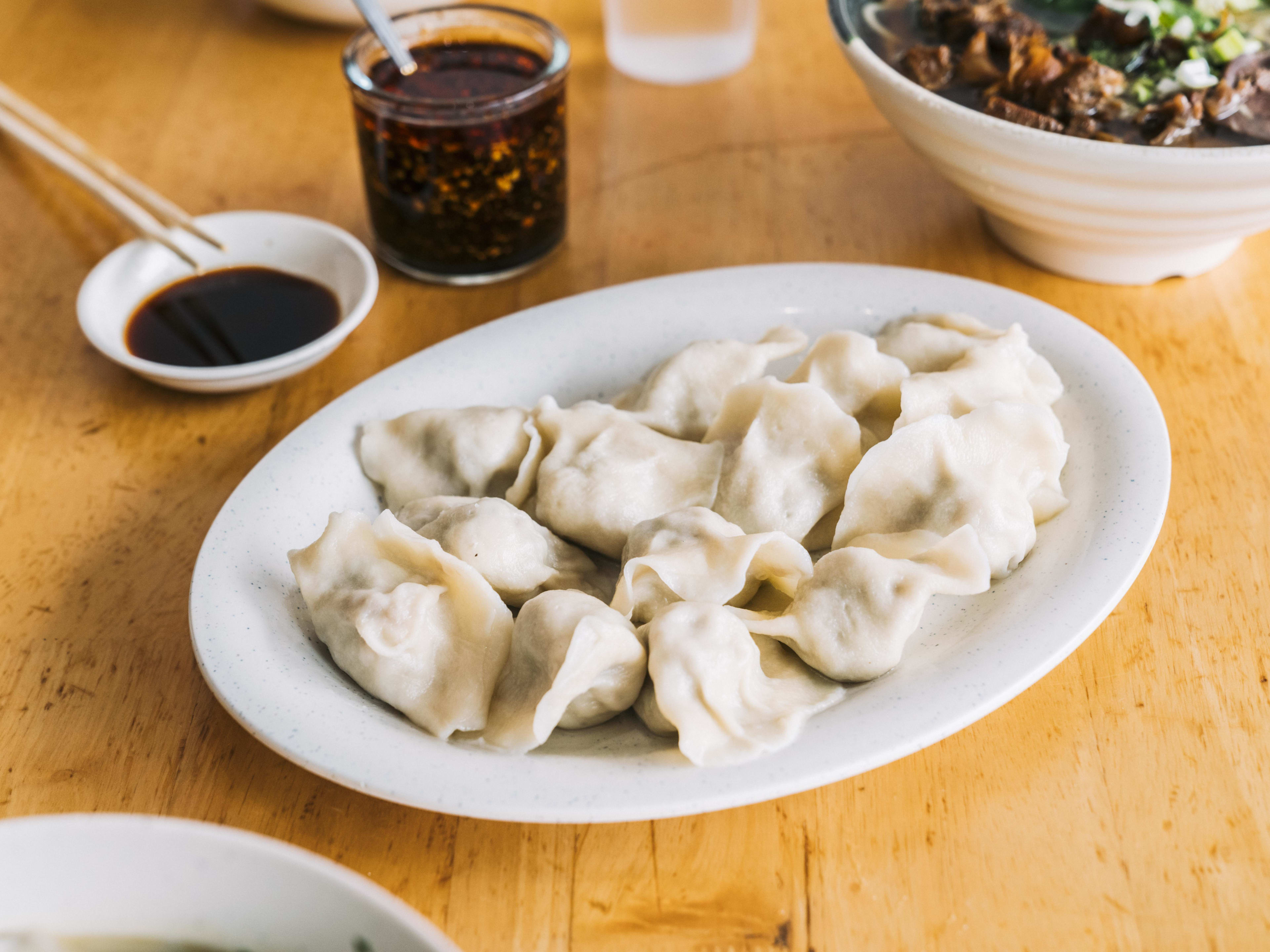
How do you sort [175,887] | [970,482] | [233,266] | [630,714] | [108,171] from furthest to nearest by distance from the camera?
[108,171]
[233,266]
[970,482]
[630,714]
[175,887]

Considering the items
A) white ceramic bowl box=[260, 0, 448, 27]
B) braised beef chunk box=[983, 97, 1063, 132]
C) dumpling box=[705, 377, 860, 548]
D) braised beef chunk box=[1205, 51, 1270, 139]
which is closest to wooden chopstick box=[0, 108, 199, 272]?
white ceramic bowl box=[260, 0, 448, 27]

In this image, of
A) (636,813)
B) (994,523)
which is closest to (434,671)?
(636,813)

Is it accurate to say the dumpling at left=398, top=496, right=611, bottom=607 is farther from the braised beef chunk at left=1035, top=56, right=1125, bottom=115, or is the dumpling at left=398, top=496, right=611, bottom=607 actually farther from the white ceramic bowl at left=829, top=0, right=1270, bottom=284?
the braised beef chunk at left=1035, top=56, right=1125, bottom=115

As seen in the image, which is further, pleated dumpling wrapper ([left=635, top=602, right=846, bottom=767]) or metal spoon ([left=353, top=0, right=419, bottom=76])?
metal spoon ([left=353, top=0, right=419, bottom=76])

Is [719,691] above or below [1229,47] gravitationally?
below

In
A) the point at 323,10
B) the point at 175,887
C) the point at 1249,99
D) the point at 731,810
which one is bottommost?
the point at 731,810

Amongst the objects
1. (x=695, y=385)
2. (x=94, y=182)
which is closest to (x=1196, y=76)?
(x=695, y=385)

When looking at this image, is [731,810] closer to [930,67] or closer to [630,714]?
[630,714]

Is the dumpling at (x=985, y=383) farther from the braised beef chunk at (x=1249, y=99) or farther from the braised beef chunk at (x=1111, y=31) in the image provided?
the braised beef chunk at (x=1111, y=31)
